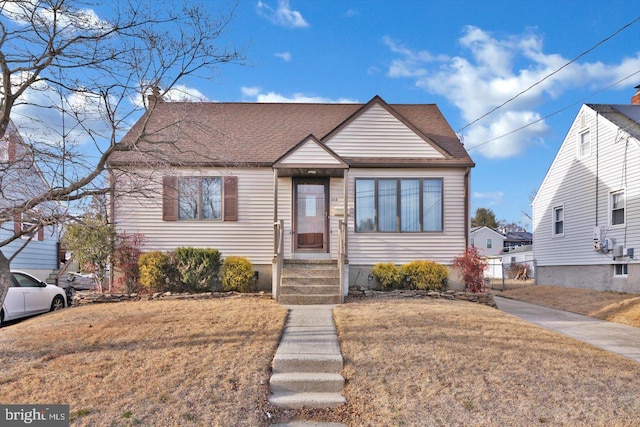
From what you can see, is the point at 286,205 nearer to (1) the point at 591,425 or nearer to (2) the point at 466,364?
(2) the point at 466,364

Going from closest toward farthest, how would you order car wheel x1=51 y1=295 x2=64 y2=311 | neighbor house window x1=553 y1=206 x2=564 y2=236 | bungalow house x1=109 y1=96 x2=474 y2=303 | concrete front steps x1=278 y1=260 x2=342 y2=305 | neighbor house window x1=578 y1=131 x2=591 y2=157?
concrete front steps x1=278 y1=260 x2=342 y2=305 → car wheel x1=51 y1=295 x2=64 y2=311 → bungalow house x1=109 y1=96 x2=474 y2=303 → neighbor house window x1=578 y1=131 x2=591 y2=157 → neighbor house window x1=553 y1=206 x2=564 y2=236

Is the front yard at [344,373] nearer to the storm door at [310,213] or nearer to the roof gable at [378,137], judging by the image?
the storm door at [310,213]

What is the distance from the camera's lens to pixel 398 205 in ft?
41.4

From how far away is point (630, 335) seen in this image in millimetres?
9664

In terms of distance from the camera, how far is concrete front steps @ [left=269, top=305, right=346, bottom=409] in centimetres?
527

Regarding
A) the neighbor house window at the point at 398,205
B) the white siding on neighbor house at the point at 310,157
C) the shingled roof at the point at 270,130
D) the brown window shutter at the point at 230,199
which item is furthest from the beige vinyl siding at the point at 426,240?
the brown window shutter at the point at 230,199

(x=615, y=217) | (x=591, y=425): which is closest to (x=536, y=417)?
(x=591, y=425)

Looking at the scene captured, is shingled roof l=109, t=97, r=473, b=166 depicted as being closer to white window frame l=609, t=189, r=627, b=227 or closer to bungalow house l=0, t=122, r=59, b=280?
bungalow house l=0, t=122, r=59, b=280

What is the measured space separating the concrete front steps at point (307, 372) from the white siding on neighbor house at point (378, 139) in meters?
6.61

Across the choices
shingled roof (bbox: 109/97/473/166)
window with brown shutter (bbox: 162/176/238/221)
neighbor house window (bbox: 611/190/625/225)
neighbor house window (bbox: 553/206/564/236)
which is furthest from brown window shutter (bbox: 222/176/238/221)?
neighbor house window (bbox: 553/206/564/236)

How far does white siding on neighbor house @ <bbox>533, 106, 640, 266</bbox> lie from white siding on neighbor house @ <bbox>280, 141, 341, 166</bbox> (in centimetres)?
1093

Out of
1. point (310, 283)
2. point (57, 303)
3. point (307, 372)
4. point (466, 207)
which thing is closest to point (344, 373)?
point (307, 372)

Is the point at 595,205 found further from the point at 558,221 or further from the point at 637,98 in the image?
the point at 637,98

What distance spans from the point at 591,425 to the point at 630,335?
6.30 meters
